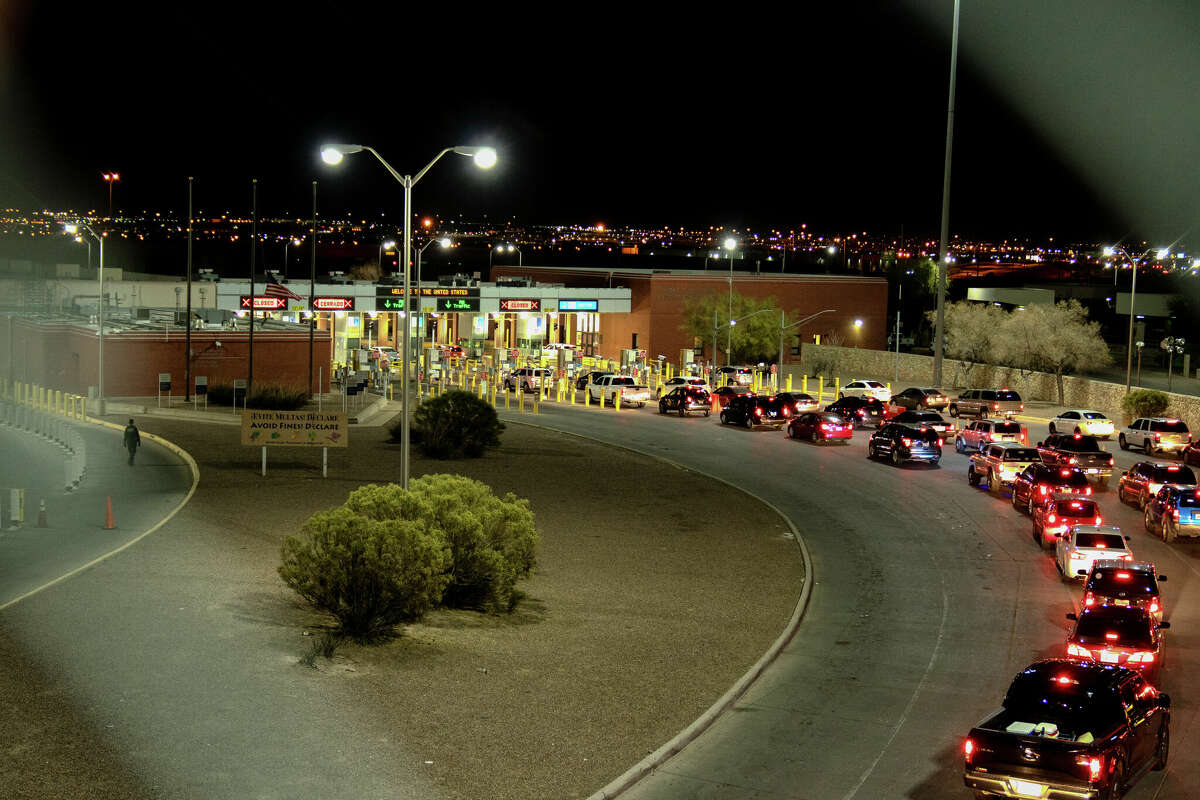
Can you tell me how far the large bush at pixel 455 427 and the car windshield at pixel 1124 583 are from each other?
919 inches

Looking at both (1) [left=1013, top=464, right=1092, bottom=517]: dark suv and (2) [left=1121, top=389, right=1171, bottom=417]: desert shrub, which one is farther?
(2) [left=1121, top=389, right=1171, bottom=417]: desert shrub

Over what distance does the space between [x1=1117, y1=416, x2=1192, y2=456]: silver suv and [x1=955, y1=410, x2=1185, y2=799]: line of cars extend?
10870 millimetres

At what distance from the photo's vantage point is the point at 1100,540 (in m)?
22.5

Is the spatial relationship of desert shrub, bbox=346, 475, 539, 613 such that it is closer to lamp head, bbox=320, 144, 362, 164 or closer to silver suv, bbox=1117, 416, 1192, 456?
lamp head, bbox=320, 144, 362, 164

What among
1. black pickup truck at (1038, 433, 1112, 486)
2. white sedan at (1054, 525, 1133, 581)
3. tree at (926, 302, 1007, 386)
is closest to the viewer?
white sedan at (1054, 525, 1133, 581)

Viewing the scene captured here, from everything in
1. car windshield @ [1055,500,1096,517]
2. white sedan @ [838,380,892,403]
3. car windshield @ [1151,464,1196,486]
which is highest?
white sedan @ [838,380,892,403]

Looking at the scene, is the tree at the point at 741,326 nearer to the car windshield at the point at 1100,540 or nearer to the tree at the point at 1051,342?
the tree at the point at 1051,342

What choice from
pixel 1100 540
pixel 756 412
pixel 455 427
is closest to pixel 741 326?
pixel 756 412

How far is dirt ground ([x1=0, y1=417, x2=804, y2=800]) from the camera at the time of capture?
12406mm

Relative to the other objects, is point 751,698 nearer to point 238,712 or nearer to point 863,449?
point 238,712

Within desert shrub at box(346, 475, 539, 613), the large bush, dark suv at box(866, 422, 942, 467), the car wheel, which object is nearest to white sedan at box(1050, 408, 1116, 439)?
dark suv at box(866, 422, 942, 467)

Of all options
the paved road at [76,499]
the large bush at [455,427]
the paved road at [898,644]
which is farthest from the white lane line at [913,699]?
the large bush at [455,427]

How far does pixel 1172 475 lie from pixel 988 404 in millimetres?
21432

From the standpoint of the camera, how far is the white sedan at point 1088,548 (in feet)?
72.9
